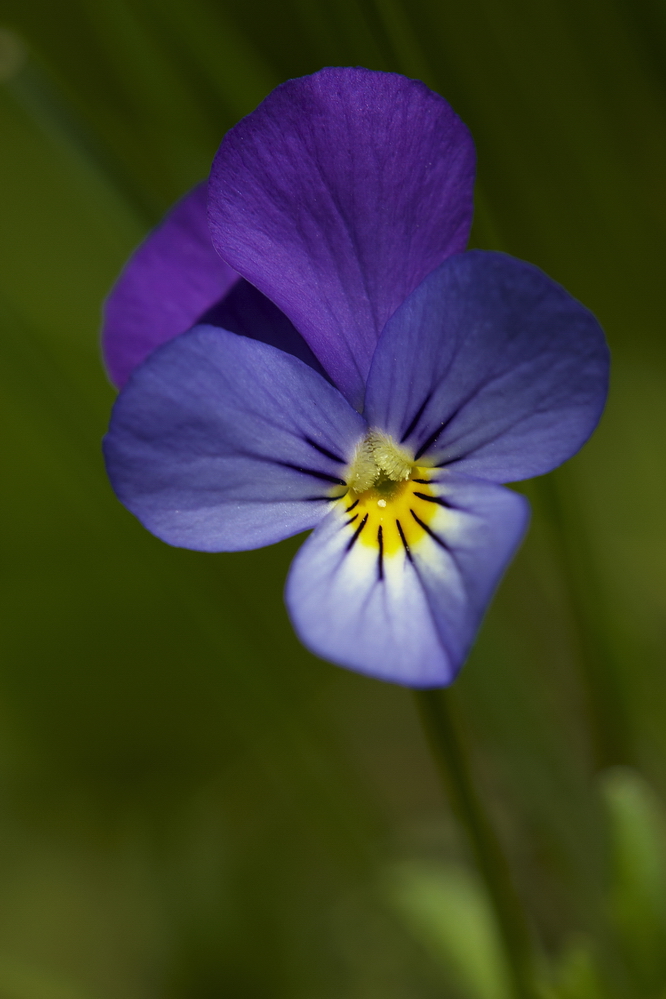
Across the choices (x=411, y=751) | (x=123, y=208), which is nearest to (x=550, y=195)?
(x=123, y=208)

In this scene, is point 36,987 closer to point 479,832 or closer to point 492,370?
point 479,832

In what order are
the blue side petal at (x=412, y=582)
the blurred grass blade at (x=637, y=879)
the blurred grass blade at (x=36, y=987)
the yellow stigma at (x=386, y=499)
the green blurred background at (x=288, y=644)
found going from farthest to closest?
the blurred grass blade at (x=36, y=987)
the green blurred background at (x=288, y=644)
the blurred grass blade at (x=637, y=879)
the yellow stigma at (x=386, y=499)
the blue side petal at (x=412, y=582)

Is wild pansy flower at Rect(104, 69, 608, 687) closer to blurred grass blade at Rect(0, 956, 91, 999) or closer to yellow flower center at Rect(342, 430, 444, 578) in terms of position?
yellow flower center at Rect(342, 430, 444, 578)

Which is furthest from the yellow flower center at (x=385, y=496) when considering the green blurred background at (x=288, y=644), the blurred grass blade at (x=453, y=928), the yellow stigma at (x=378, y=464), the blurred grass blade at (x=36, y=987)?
the blurred grass blade at (x=36, y=987)

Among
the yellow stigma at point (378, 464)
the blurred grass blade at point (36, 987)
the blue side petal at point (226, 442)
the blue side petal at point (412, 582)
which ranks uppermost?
the blue side petal at point (226, 442)

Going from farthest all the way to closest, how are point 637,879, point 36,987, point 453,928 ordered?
1. point 36,987
2. point 453,928
3. point 637,879

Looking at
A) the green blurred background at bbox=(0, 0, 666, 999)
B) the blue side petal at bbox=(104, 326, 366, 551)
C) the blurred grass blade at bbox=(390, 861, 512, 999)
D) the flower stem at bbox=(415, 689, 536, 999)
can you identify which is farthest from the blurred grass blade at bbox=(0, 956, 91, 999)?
the blue side petal at bbox=(104, 326, 366, 551)

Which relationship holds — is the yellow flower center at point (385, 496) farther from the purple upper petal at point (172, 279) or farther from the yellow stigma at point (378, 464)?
the purple upper petal at point (172, 279)

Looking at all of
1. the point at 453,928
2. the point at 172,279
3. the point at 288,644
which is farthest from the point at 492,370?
the point at 288,644
